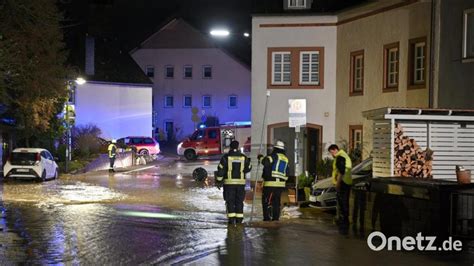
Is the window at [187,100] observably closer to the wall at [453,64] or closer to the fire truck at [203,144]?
the fire truck at [203,144]

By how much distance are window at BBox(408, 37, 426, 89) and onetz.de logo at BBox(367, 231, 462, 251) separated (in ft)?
34.5

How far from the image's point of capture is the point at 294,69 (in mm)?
27734

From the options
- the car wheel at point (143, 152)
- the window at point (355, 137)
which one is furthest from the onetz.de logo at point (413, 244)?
the car wheel at point (143, 152)

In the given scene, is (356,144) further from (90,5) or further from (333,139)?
(90,5)

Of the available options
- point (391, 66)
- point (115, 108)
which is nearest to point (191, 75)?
point (115, 108)

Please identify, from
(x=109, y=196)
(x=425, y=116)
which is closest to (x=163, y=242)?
(x=425, y=116)

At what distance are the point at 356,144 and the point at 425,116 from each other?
980 centimetres

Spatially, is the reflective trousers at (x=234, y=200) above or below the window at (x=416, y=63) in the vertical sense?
below

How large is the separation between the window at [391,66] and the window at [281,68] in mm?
4527

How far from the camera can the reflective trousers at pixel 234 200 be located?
584 inches

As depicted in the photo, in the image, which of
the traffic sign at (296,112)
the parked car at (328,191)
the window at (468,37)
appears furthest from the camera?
the window at (468,37)

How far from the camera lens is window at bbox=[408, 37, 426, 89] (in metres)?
A: 22.6

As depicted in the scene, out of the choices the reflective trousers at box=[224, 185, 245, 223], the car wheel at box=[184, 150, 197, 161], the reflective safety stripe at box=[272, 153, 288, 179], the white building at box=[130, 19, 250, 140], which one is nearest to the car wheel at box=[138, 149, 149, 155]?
the car wheel at box=[184, 150, 197, 161]

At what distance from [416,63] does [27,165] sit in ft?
53.4
